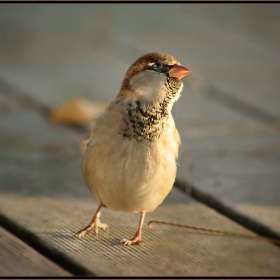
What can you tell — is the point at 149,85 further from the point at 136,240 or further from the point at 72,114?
the point at 72,114

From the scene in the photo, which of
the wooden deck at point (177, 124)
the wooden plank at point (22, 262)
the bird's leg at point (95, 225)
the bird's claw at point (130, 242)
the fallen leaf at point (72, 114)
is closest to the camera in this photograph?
the wooden plank at point (22, 262)

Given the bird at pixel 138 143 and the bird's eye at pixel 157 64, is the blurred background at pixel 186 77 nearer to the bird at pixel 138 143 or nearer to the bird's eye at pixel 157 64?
the bird at pixel 138 143

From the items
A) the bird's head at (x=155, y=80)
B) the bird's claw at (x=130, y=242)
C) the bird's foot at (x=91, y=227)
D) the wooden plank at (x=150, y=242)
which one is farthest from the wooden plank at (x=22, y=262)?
the bird's head at (x=155, y=80)

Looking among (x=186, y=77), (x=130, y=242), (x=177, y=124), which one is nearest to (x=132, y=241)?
(x=130, y=242)

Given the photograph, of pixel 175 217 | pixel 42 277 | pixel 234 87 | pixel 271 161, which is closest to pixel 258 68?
pixel 234 87

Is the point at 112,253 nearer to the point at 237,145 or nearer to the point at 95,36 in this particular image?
the point at 237,145

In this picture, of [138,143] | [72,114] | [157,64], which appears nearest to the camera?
[138,143]

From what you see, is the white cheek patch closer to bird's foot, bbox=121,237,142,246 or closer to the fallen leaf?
bird's foot, bbox=121,237,142,246
